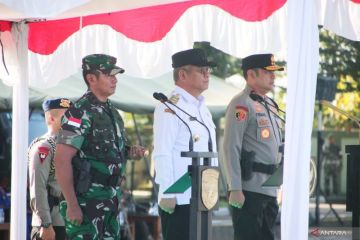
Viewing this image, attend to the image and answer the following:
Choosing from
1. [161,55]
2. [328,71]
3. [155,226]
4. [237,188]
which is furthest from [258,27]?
[328,71]

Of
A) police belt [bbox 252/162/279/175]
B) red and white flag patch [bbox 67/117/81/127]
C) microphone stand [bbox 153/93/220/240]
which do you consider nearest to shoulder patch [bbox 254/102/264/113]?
police belt [bbox 252/162/279/175]

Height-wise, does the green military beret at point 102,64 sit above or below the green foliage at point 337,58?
below

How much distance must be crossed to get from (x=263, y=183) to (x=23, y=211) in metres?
2.36

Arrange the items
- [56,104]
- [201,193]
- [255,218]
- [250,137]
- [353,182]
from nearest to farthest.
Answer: [201,193] < [353,182] < [255,218] < [250,137] < [56,104]

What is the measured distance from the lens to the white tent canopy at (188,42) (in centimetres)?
525

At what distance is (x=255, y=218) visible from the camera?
268 inches

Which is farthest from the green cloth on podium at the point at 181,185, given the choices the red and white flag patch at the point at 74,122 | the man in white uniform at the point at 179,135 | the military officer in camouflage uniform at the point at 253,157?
the military officer in camouflage uniform at the point at 253,157

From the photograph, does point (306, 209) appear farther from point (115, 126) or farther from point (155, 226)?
point (155, 226)

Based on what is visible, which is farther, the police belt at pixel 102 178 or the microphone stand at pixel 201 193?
the police belt at pixel 102 178

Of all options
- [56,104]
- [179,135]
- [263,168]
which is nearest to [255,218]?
[263,168]

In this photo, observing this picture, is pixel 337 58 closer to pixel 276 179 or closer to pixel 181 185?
pixel 276 179

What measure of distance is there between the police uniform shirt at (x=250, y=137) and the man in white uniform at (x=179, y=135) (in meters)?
0.30

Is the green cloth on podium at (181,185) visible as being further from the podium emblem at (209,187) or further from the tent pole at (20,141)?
the tent pole at (20,141)

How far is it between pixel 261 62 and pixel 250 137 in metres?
0.61
